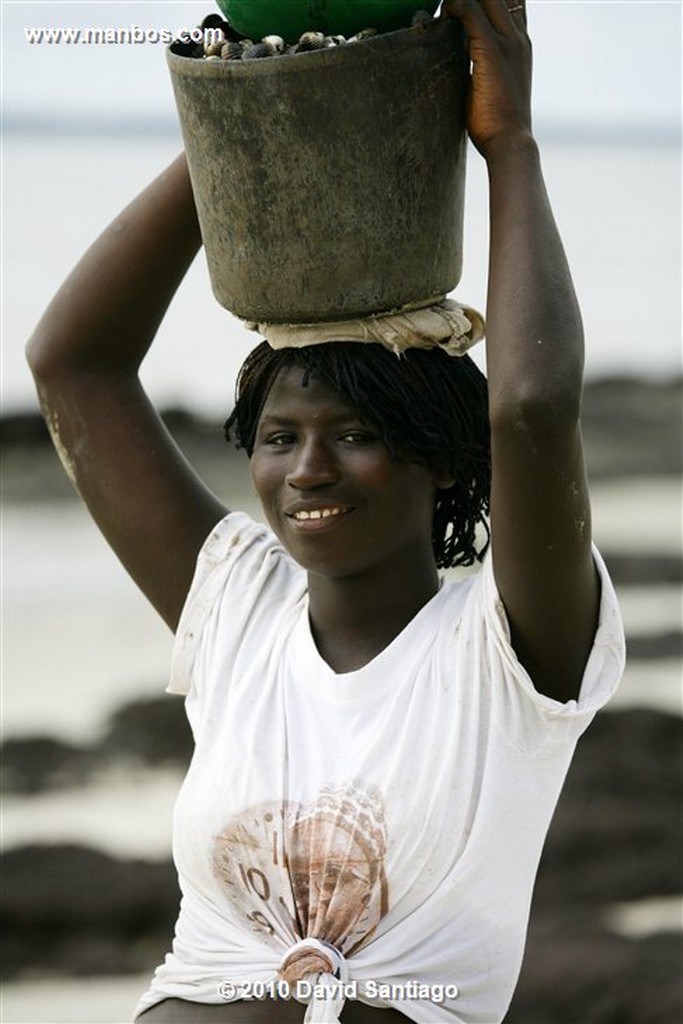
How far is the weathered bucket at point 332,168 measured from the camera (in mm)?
2551

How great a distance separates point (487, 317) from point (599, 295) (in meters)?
6.54

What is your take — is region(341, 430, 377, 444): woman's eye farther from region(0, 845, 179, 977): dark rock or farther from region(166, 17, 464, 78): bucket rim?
region(0, 845, 179, 977): dark rock

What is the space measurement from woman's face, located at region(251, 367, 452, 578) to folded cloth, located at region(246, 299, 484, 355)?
0.05 meters

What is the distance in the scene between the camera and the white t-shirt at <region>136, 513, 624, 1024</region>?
2619 millimetres

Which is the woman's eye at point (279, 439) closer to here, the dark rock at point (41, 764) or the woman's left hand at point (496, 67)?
the woman's left hand at point (496, 67)

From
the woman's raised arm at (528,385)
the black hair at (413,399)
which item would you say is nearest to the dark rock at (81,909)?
the black hair at (413,399)

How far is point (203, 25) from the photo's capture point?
270 centimetres

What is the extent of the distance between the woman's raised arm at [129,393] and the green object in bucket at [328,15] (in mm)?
430

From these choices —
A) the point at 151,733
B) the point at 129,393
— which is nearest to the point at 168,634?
the point at 151,733

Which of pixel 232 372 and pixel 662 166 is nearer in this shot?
pixel 232 372

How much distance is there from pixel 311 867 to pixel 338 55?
1.04 meters

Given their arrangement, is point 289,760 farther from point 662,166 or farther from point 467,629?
point 662,166

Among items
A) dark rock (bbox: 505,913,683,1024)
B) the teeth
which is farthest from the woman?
dark rock (bbox: 505,913,683,1024)

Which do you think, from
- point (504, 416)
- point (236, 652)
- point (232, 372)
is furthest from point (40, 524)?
point (504, 416)
